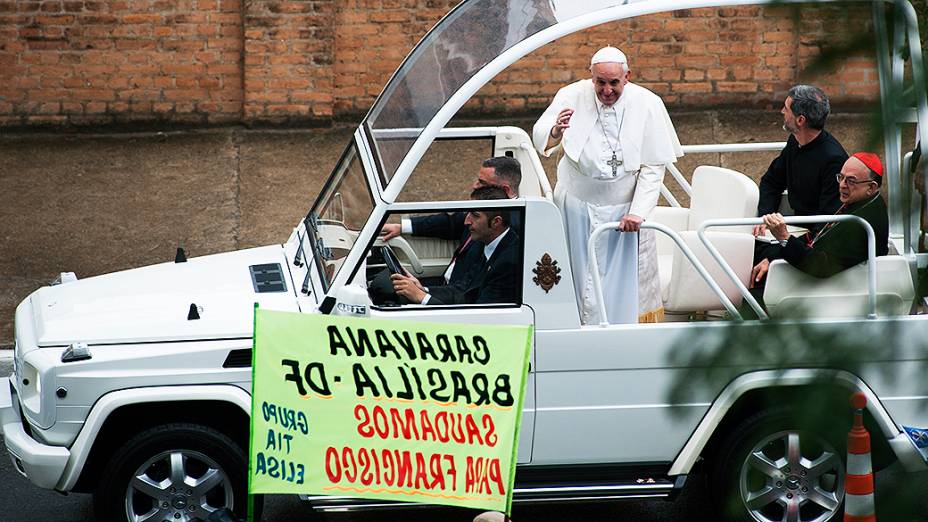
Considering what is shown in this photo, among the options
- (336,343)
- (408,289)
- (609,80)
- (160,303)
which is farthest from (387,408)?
(609,80)

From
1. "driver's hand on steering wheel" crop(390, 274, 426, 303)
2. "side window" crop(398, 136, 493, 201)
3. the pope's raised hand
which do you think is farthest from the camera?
"side window" crop(398, 136, 493, 201)

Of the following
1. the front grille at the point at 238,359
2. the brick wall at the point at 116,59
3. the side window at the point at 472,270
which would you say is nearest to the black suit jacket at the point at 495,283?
the side window at the point at 472,270

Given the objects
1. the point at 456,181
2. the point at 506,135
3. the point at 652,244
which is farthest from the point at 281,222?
the point at 652,244

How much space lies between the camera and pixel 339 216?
6.25 m

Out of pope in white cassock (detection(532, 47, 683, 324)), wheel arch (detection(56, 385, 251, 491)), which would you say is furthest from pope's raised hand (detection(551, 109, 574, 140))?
wheel arch (detection(56, 385, 251, 491))

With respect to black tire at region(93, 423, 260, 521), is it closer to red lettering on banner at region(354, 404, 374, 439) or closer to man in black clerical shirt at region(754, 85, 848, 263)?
red lettering on banner at region(354, 404, 374, 439)

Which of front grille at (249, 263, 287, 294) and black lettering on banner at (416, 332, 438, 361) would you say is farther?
front grille at (249, 263, 287, 294)

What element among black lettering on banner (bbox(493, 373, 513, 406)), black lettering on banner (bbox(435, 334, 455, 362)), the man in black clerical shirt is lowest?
black lettering on banner (bbox(493, 373, 513, 406))

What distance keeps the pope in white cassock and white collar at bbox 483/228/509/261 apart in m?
0.60

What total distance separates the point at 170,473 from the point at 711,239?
267 cm

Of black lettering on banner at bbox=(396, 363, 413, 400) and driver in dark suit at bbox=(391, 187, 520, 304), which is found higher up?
driver in dark suit at bbox=(391, 187, 520, 304)

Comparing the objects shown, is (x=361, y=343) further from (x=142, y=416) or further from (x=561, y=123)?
(x=561, y=123)

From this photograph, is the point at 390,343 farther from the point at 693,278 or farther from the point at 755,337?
the point at 755,337

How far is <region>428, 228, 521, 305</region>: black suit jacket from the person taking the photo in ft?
18.6
